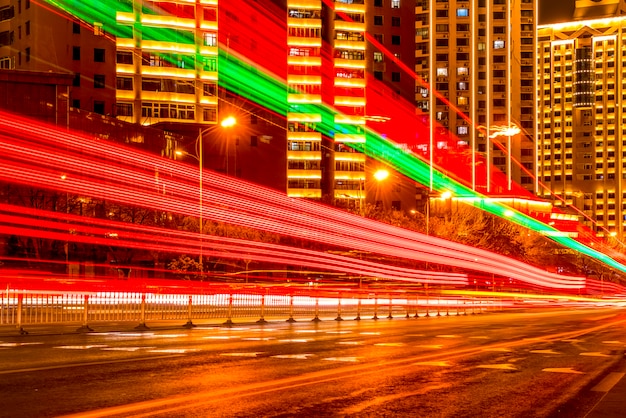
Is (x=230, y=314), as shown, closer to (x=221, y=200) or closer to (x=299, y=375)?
(x=299, y=375)

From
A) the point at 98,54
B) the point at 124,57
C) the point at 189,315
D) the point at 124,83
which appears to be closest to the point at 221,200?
the point at 189,315

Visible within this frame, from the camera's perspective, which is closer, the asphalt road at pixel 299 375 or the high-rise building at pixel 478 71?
the asphalt road at pixel 299 375

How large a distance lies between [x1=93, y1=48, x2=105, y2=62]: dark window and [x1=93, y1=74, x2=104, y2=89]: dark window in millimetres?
1676

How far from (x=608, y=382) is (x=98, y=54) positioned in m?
90.9

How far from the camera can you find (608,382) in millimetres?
13523

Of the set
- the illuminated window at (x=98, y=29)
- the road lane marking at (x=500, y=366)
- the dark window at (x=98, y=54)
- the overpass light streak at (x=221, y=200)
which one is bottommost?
the road lane marking at (x=500, y=366)

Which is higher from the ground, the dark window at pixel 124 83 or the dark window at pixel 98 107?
the dark window at pixel 124 83

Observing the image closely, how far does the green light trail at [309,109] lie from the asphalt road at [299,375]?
3140 inches

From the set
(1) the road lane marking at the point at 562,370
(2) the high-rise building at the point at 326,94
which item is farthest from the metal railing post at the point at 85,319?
(2) the high-rise building at the point at 326,94

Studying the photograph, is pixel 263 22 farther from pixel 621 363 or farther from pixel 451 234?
pixel 621 363

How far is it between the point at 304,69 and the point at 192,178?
6204 centimetres

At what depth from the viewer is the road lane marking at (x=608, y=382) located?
12.7 m

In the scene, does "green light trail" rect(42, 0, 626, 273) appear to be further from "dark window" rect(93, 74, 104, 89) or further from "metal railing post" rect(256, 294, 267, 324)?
"metal railing post" rect(256, 294, 267, 324)

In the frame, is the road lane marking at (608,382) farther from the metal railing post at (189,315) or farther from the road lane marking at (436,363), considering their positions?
the metal railing post at (189,315)
